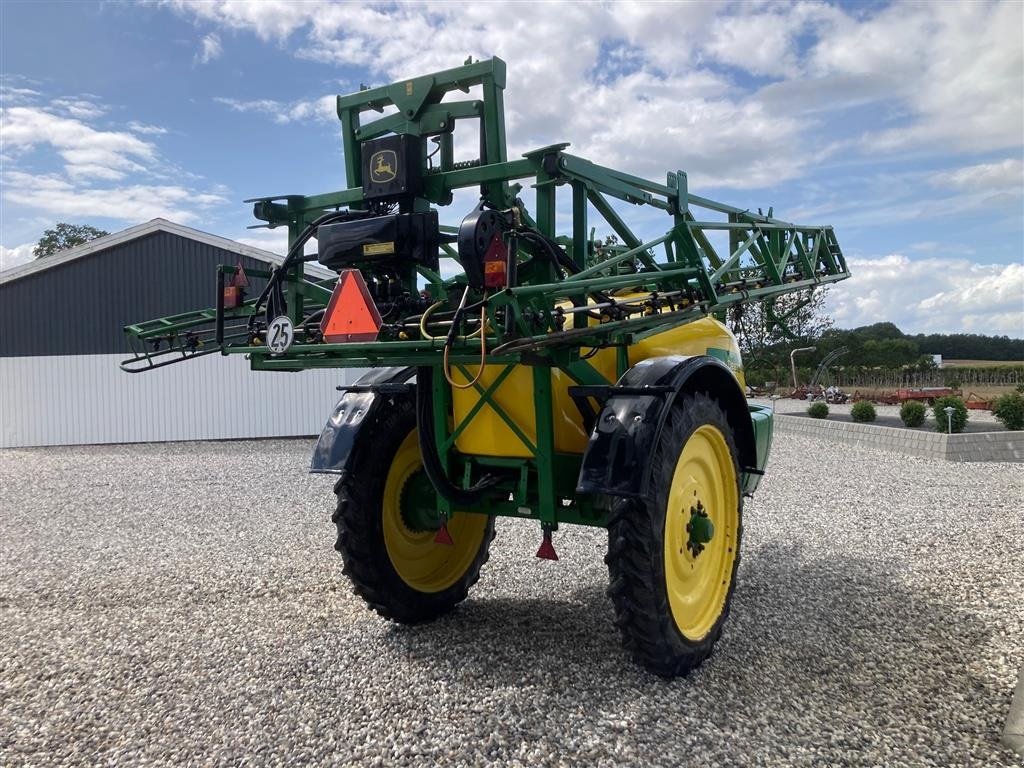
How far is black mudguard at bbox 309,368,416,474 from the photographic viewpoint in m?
4.41

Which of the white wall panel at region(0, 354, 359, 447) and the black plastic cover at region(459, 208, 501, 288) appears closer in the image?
the black plastic cover at region(459, 208, 501, 288)

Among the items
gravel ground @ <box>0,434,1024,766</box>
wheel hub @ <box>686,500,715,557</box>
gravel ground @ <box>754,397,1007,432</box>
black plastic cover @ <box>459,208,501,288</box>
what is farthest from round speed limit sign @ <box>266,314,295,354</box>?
gravel ground @ <box>754,397,1007,432</box>

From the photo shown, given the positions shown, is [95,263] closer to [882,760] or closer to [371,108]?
[371,108]

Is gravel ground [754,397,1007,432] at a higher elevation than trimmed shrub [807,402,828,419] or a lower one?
lower

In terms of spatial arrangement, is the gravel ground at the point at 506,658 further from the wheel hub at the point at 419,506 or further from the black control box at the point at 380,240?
the black control box at the point at 380,240

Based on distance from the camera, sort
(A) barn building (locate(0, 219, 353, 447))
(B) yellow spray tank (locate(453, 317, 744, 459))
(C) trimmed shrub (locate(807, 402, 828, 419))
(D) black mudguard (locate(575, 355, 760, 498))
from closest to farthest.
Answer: (D) black mudguard (locate(575, 355, 760, 498)), (B) yellow spray tank (locate(453, 317, 744, 459)), (A) barn building (locate(0, 219, 353, 447)), (C) trimmed shrub (locate(807, 402, 828, 419))

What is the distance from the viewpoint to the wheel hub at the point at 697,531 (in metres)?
3.88

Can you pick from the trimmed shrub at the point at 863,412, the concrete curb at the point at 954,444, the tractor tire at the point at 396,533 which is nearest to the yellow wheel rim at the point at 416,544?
the tractor tire at the point at 396,533

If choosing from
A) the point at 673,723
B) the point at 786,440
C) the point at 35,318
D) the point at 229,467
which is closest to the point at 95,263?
the point at 35,318

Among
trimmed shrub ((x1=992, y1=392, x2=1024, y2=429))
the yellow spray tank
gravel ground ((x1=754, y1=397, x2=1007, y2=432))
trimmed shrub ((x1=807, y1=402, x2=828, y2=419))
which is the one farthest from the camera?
trimmed shrub ((x1=807, y1=402, x2=828, y2=419))

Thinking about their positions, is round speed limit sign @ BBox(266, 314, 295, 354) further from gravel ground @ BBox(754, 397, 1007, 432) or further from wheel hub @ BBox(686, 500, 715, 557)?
gravel ground @ BBox(754, 397, 1007, 432)

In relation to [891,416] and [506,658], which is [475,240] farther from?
[891,416]

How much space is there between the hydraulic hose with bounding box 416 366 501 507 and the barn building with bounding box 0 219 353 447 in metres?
14.4

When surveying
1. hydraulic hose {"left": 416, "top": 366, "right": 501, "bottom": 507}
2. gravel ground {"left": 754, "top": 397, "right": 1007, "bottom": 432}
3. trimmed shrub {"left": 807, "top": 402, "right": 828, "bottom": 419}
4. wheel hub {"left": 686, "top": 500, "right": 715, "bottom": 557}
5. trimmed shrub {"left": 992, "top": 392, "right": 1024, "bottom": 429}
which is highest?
hydraulic hose {"left": 416, "top": 366, "right": 501, "bottom": 507}
